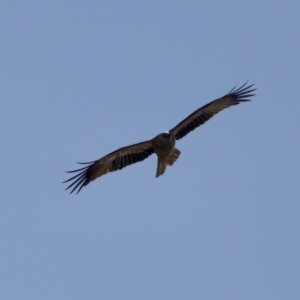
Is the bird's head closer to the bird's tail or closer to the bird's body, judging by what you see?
the bird's body

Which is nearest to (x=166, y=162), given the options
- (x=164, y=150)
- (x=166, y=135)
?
(x=164, y=150)

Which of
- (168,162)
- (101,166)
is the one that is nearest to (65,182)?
(101,166)

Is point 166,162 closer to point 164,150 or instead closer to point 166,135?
point 164,150

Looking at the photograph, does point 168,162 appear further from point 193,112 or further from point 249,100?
point 249,100

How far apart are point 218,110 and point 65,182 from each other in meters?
3.78

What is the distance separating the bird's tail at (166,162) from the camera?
16.2 metres

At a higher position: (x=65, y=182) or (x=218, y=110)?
(x=218, y=110)

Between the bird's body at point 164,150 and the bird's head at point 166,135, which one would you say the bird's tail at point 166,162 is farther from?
the bird's head at point 166,135

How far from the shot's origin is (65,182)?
16.5 metres

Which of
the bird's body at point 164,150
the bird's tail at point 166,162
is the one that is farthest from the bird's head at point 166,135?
the bird's tail at point 166,162

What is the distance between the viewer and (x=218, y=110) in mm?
16984

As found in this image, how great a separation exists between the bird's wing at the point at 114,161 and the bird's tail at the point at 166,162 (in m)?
0.63

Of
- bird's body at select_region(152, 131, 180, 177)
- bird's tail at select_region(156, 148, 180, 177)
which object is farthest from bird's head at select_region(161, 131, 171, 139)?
bird's tail at select_region(156, 148, 180, 177)

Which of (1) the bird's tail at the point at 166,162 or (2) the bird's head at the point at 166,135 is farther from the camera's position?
(1) the bird's tail at the point at 166,162
